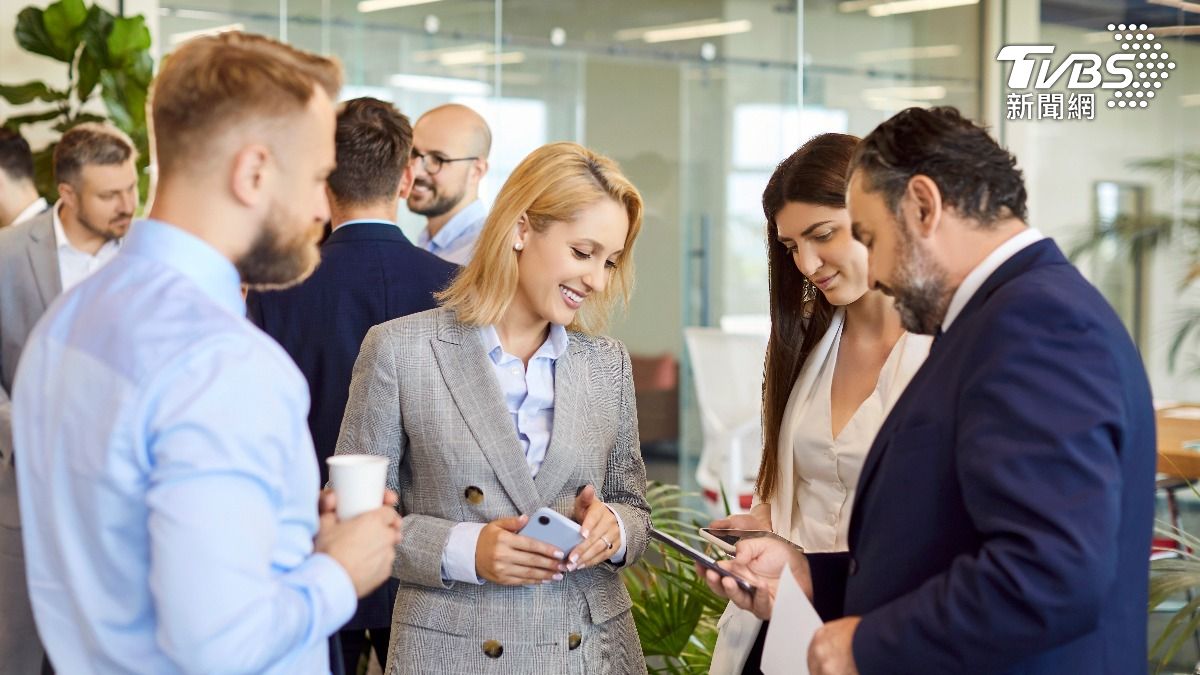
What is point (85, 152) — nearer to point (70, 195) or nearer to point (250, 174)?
point (70, 195)

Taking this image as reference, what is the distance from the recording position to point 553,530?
2025 millimetres

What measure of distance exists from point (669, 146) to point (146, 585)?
4.71 metres

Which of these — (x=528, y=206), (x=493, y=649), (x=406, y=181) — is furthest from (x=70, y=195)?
(x=493, y=649)

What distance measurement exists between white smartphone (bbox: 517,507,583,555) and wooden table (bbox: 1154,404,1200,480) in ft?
7.20

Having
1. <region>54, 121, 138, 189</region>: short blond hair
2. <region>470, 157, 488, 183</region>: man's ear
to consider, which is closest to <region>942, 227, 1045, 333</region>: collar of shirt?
<region>470, 157, 488, 183</region>: man's ear

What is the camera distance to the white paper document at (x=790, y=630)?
5.56ft

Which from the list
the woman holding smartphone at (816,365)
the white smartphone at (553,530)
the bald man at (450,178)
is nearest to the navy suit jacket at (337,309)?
the woman holding smartphone at (816,365)

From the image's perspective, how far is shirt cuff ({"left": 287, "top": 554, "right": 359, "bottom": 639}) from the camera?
4.67 ft

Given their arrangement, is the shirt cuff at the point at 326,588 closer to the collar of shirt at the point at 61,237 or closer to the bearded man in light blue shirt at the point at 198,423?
the bearded man in light blue shirt at the point at 198,423

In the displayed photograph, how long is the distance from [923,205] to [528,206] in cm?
86

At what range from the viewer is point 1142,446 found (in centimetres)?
153

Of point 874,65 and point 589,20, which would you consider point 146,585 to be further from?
point 589,20

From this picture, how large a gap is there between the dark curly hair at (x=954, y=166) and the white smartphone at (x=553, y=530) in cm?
74

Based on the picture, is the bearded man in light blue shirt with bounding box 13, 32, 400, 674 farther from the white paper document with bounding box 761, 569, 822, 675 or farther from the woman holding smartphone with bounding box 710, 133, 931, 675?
the woman holding smartphone with bounding box 710, 133, 931, 675
